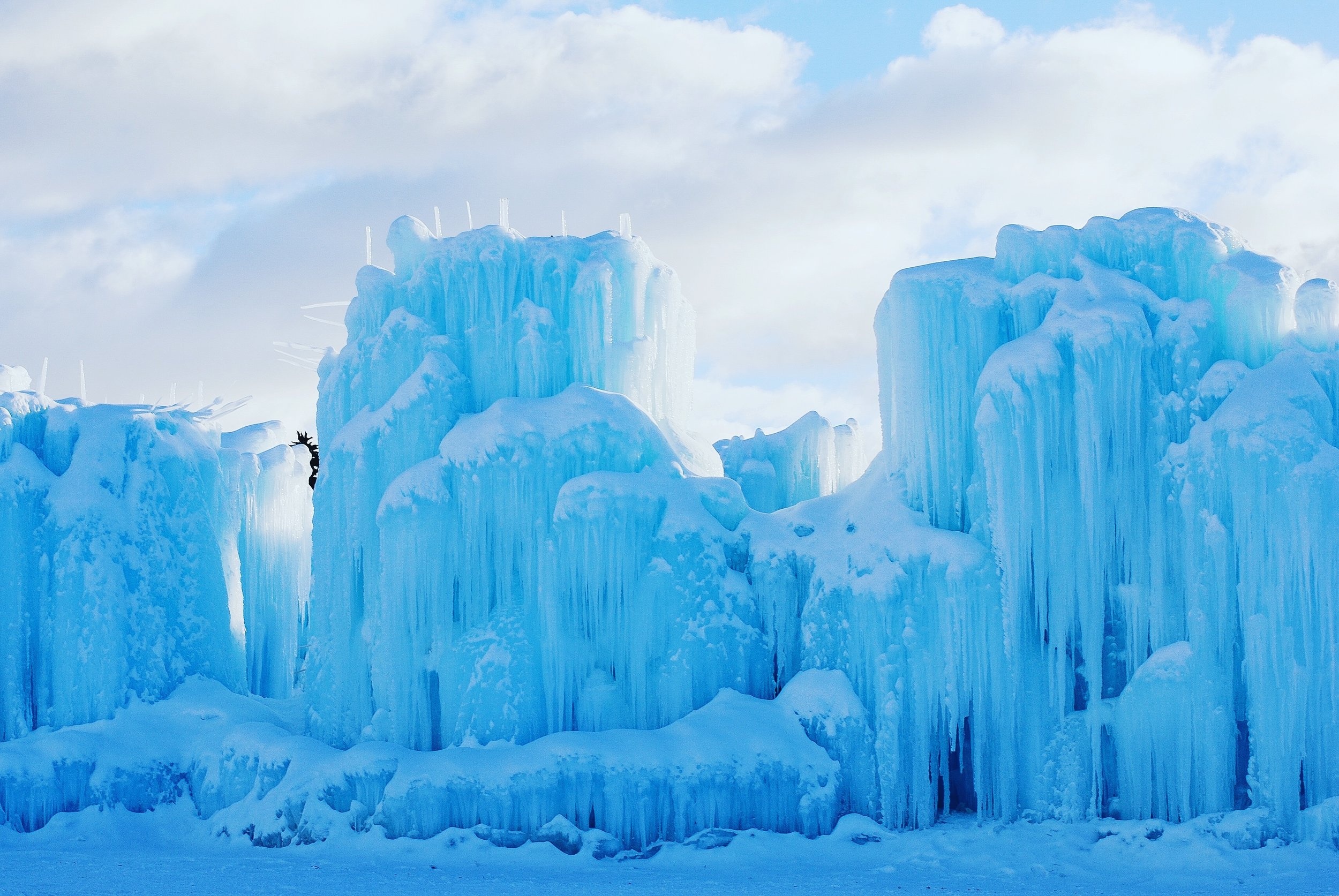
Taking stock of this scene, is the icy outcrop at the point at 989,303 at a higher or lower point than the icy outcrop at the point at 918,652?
higher

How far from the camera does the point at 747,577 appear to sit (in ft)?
71.7

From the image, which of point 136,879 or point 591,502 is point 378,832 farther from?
point 591,502

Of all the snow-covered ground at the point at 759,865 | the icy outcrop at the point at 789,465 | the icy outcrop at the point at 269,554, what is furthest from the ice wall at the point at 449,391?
the icy outcrop at the point at 269,554

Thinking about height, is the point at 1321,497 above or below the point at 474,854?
above

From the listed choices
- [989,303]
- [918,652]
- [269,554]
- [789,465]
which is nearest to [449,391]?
[789,465]

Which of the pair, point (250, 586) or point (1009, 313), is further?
point (250, 586)

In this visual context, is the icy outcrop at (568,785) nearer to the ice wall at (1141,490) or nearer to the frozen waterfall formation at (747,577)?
the frozen waterfall formation at (747,577)

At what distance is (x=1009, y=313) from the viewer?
69.3 feet

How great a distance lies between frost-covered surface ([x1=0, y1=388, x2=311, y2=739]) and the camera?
23203 mm

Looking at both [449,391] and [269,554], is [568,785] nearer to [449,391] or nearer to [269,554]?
[449,391]

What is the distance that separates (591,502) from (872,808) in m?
6.30

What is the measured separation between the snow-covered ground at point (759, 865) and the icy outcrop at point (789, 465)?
7442 millimetres

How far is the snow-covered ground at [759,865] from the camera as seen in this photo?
55.0 ft

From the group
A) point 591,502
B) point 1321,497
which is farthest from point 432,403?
point 1321,497
